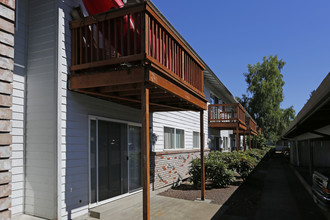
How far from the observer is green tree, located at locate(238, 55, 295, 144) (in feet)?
121

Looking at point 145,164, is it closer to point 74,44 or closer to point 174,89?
point 174,89

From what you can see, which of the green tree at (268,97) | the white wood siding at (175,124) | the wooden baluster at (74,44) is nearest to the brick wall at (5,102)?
the wooden baluster at (74,44)

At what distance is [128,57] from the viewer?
4.59 meters

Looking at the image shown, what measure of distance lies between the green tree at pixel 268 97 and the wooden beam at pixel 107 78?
35.1m

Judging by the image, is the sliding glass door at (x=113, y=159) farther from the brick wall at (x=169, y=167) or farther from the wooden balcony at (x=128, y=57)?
the wooden balcony at (x=128, y=57)

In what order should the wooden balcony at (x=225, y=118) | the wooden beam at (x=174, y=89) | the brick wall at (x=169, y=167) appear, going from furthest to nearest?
the wooden balcony at (x=225, y=118) → the brick wall at (x=169, y=167) → the wooden beam at (x=174, y=89)

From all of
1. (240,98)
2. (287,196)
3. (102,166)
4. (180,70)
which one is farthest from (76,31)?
(240,98)

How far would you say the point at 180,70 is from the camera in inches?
241

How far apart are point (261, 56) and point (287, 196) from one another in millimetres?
34297

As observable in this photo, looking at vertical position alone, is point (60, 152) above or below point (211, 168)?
above

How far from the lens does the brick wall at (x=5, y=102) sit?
2182 mm

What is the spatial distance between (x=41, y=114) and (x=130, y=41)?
88.3 inches

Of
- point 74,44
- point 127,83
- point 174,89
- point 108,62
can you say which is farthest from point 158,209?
point 74,44

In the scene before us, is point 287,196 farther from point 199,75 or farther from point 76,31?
point 76,31
